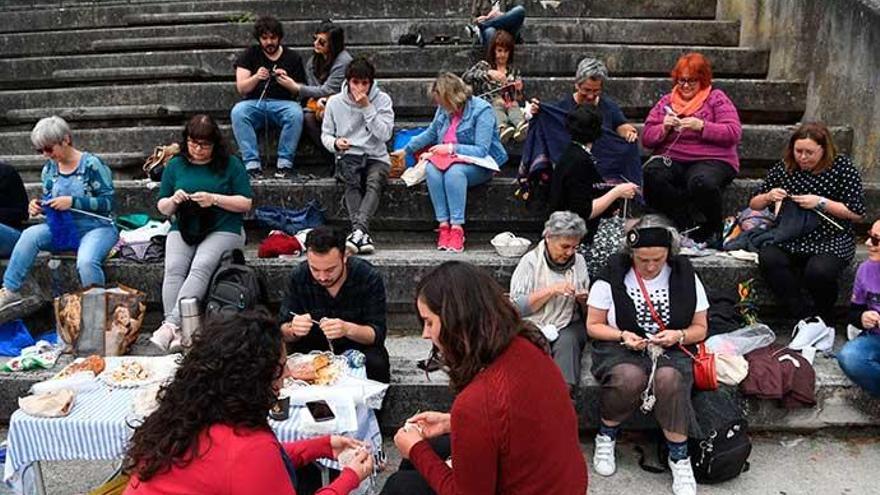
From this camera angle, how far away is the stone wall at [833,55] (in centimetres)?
532

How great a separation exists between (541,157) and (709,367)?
6.28 ft

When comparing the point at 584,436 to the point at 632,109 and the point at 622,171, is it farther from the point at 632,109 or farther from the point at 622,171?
the point at 632,109

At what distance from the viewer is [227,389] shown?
6.84ft

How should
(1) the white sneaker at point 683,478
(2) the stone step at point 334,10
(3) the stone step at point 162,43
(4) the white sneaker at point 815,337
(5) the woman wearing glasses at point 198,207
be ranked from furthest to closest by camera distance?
(2) the stone step at point 334,10 → (3) the stone step at point 162,43 → (5) the woman wearing glasses at point 198,207 → (4) the white sneaker at point 815,337 → (1) the white sneaker at point 683,478

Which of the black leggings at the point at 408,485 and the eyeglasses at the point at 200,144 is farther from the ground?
the eyeglasses at the point at 200,144

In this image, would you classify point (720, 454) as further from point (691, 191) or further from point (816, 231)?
point (691, 191)

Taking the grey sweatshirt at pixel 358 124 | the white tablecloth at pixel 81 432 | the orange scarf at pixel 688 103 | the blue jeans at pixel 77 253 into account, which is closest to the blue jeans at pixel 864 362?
the orange scarf at pixel 688 103

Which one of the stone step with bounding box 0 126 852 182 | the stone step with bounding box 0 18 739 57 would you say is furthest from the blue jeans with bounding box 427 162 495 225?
the stone step with bounding box 0 18 739 57

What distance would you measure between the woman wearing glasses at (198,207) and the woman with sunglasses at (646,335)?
2382 mm

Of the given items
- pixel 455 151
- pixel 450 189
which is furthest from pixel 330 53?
pixel 450 189

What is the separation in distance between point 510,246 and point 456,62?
2740 millimetres

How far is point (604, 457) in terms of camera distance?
3672 millimetres

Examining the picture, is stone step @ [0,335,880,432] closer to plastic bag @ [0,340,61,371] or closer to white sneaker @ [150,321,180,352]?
plastic bag @ [0,340,61,371]

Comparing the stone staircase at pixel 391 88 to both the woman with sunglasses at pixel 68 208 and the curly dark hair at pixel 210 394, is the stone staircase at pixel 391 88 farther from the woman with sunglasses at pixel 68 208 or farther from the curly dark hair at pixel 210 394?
the curly dark hair at pixel 210 394
